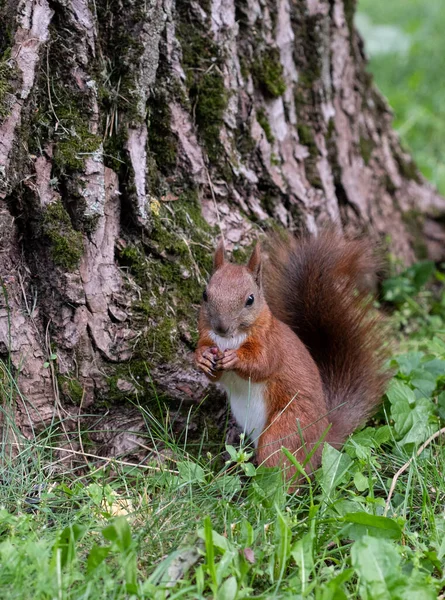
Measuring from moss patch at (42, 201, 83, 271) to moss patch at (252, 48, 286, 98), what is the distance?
3.14 feet

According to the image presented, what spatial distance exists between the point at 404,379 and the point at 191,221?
34.6 inches

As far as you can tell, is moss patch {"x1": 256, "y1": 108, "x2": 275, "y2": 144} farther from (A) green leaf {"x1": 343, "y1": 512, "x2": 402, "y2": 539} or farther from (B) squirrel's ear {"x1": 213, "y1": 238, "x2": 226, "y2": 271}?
(A) green leaf {"x1": 343, "y1": 512, "x2": 402, "y2": 539}

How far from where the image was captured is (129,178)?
2377 millimetres

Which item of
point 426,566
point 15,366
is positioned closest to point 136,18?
point 15,366

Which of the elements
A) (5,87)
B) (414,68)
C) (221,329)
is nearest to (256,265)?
(221,329)

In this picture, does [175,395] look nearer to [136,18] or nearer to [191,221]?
[191,221]

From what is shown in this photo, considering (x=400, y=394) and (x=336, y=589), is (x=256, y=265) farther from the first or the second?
(x=336, y=589)

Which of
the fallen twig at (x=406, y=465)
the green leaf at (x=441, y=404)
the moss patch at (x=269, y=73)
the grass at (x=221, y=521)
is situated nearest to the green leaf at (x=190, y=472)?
the grass at (x=221, y=521)

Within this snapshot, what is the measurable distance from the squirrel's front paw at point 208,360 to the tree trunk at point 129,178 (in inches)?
7.5

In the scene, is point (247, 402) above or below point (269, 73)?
below

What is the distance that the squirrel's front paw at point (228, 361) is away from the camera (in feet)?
7.41

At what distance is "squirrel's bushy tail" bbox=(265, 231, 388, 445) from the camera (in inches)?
99.2

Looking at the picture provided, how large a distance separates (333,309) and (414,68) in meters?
3.82

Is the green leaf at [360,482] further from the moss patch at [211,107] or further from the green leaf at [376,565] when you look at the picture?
the moss patch at [211,107]
